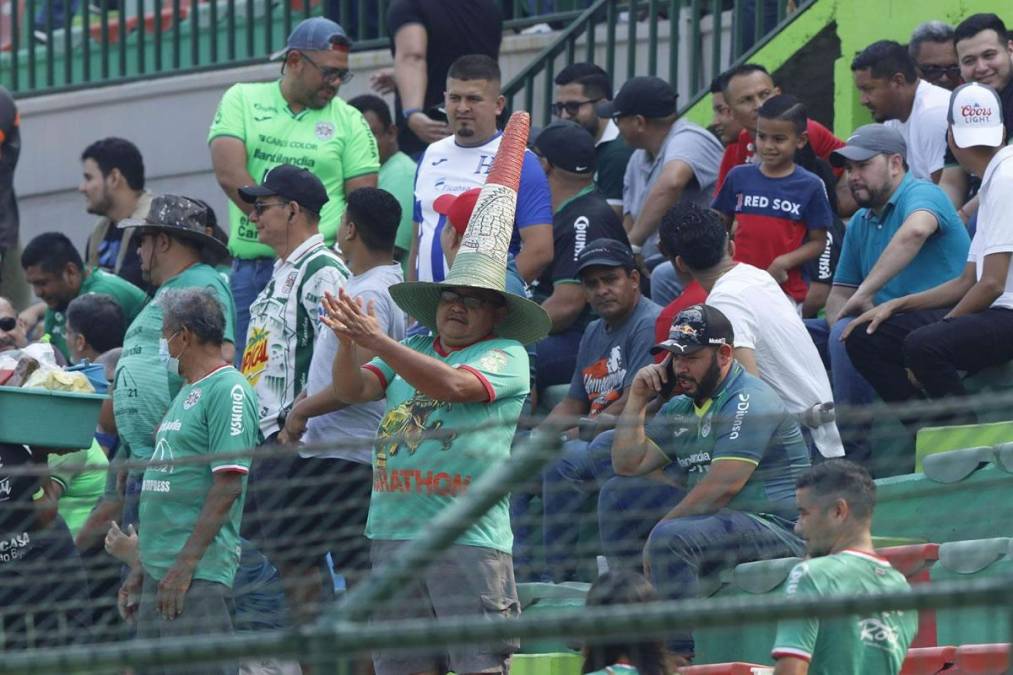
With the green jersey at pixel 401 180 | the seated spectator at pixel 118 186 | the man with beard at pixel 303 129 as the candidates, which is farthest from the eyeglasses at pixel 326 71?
the seated spectator at pixel 118 186

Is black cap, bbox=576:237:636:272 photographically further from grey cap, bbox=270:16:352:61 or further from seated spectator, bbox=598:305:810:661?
grey cap, bbox=270:16:352:61

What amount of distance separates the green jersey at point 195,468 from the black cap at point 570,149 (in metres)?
2.69

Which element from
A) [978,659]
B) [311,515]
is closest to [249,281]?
[311,515]

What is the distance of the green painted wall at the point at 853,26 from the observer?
10.1m

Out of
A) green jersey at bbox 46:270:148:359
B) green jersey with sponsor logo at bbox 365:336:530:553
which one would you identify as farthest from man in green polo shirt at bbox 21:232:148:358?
green jersey with sponsor logo at bbox 365:336:530:553

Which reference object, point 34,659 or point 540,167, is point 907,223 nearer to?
point 540,167

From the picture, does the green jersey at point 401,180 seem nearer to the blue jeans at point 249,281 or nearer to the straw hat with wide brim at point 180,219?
the blue jeans at point 249,281

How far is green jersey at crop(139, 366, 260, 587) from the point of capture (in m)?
6.51

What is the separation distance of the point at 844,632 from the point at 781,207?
394 cm

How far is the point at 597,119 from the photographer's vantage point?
10.3m

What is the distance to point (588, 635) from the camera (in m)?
3.20

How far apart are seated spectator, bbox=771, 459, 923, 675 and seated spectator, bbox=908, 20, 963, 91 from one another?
4.73m

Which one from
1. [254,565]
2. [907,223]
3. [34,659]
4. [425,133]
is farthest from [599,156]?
[34,659]

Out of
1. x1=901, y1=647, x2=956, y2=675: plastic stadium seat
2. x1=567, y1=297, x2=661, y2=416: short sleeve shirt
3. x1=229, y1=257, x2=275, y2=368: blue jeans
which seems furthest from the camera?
x1=229, y1=257, x2=275, y2=368: blue jeans
